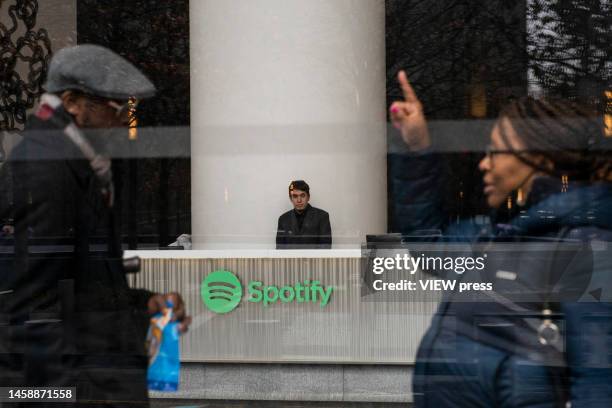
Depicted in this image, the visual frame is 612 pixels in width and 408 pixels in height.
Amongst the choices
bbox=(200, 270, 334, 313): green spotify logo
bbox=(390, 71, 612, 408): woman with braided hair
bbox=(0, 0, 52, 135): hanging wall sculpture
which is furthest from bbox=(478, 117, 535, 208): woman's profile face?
bbox=(0, 0, 52, 135): hanging wall sculpture

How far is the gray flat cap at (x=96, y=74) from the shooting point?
309 cm

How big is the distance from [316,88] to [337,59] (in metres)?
0.18

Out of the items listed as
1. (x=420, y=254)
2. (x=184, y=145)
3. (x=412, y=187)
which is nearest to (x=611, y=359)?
(x=420, y=254)

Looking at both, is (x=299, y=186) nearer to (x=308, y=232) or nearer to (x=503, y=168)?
(x=308, y=232)

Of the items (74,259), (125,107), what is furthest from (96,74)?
(74,259)

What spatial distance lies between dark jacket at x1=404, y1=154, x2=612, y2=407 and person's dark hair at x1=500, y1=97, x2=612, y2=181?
0.07m

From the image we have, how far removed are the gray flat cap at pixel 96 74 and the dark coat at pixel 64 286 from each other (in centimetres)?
14

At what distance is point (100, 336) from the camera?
3363 mm

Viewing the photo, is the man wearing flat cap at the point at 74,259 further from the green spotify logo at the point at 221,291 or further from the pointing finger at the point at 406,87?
the pointing finger at the point at 406,87

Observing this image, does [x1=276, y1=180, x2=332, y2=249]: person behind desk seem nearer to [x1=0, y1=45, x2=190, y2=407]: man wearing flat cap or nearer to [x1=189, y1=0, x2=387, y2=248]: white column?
[x1=189, y1=0, x2=387, y2=248]: white column

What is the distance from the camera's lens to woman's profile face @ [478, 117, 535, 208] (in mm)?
2902

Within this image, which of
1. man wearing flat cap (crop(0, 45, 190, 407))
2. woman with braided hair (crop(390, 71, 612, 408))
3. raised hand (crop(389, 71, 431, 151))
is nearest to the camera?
woman with braided hair (crop(390, 71, 612, 408))

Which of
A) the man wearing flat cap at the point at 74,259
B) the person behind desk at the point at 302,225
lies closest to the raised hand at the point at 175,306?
A: the man wearing flat cap at the point at 74,259

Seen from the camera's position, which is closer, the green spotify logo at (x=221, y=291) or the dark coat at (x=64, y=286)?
the dark coat at (x=64, y=286)
